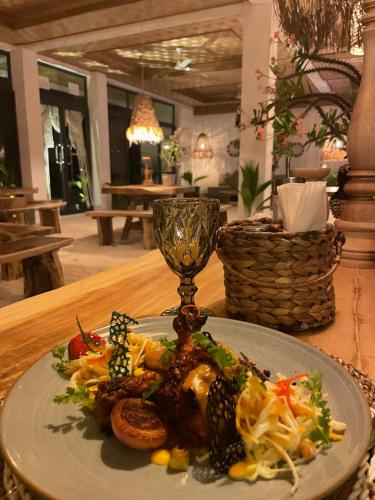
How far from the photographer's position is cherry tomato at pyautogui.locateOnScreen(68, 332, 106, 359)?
518mm

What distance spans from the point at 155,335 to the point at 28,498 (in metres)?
0.30

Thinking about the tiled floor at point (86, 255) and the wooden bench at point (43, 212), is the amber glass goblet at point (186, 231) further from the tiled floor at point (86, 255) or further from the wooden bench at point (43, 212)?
the wooden bench at point (43, 212)

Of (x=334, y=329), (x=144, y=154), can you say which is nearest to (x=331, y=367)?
(x=334, y=329)

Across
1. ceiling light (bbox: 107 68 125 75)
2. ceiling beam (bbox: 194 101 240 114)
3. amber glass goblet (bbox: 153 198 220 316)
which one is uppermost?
ceiling light (bbox: 107 68 125 75)

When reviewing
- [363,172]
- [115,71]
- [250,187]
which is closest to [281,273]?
[363,172]

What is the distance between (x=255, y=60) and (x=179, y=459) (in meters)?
4.89

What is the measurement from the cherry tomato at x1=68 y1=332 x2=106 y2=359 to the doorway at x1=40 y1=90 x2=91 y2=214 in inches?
299

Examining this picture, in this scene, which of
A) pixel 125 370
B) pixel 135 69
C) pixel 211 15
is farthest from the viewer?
pixel 135 69

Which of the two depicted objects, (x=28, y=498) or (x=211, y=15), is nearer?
(x=28, y=498)

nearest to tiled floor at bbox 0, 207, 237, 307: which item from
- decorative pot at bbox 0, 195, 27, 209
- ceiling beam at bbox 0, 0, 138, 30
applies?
decorative pot at bbox 0, 195, 27, 209

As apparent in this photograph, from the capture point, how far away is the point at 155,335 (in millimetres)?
616

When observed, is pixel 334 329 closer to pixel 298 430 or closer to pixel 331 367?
pixel 331 367

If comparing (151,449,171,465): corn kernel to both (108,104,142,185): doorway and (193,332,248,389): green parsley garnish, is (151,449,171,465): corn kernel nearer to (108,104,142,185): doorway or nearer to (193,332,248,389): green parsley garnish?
(193,332,248,389): green parsley garnish

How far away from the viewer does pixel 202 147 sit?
12.1 meters
